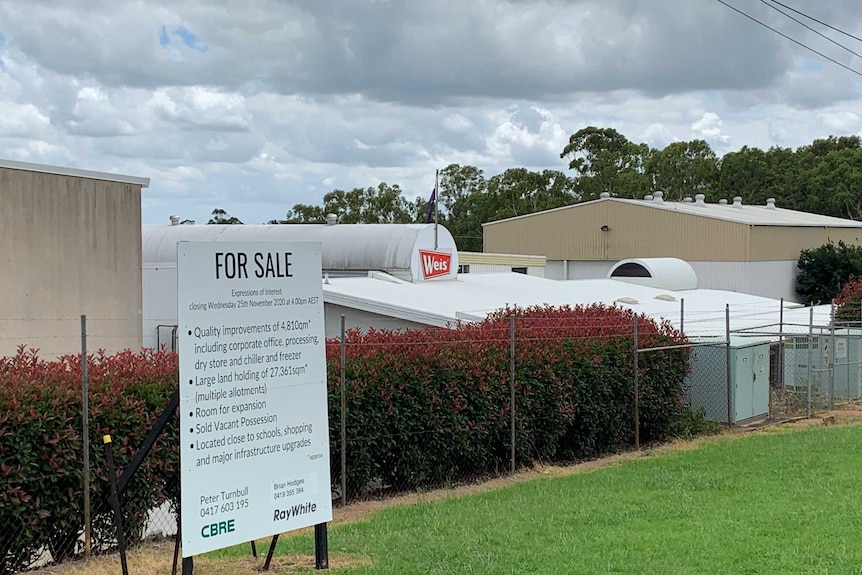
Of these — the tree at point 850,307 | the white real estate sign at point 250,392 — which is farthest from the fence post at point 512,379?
the tree at point 850,307

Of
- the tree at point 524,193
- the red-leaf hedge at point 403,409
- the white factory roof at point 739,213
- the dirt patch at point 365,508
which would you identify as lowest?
the dirt patch at point 365,508

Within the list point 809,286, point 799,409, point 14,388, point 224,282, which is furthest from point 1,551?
point 809,286

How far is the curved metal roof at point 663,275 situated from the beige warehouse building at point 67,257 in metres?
25.0

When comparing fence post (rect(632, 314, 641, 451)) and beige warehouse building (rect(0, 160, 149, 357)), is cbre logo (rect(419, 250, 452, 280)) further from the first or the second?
fence post (rect(632, 314, 641, 451))

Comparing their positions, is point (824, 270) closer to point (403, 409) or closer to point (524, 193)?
point (524, 193)

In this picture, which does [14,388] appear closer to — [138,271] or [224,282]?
[224,282]

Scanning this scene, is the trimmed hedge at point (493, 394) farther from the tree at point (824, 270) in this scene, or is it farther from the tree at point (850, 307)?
the tree at point (824, 270)

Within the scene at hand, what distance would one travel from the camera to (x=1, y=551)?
8500 millimetres

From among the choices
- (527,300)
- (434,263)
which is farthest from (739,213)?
(527,300)

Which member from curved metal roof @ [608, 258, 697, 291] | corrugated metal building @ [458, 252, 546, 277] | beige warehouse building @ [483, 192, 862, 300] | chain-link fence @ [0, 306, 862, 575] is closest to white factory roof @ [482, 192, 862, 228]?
beige warehouse building @ [483, 192, 862, 300]

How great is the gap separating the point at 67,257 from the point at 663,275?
90.9 feet

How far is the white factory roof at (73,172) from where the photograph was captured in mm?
16703

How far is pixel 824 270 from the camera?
57219mm

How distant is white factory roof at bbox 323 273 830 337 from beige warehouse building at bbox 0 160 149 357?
4968 mm
